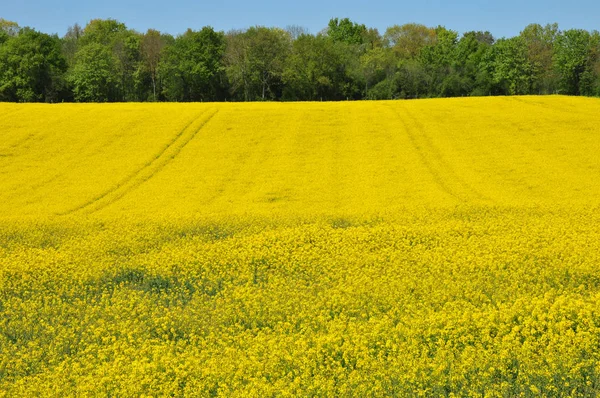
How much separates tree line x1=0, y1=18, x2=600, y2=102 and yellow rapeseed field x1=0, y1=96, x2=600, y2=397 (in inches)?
1863

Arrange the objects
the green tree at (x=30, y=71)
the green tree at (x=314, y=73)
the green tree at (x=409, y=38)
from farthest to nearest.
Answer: the green tree at (x=409, y=38)
the green tree at (x=314, y=73)
the green tree at (x=30, y=71)

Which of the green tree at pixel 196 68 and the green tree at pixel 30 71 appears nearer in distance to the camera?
the green tree at pixel 30 71

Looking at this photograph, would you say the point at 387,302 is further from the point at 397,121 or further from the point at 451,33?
the point at 451,33

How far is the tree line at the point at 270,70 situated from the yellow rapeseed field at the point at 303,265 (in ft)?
155

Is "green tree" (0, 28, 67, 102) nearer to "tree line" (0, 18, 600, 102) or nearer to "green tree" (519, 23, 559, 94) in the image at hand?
"tree line" (0, 18, 600, 102)

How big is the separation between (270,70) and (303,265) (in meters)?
71.8

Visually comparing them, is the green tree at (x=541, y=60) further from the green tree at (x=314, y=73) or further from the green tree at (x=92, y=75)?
the green tree at (x=92, y=75)

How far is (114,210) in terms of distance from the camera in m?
24.5

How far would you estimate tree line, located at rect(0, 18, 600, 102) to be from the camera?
8050cm

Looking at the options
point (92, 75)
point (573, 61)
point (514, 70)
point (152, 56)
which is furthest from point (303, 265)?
point (152, 56)

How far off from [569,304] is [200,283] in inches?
283

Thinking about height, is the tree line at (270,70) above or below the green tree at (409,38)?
below

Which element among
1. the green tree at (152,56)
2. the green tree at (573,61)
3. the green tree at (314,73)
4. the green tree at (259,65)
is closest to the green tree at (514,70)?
the green tree at (573,61)

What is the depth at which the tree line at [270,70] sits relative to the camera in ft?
264
